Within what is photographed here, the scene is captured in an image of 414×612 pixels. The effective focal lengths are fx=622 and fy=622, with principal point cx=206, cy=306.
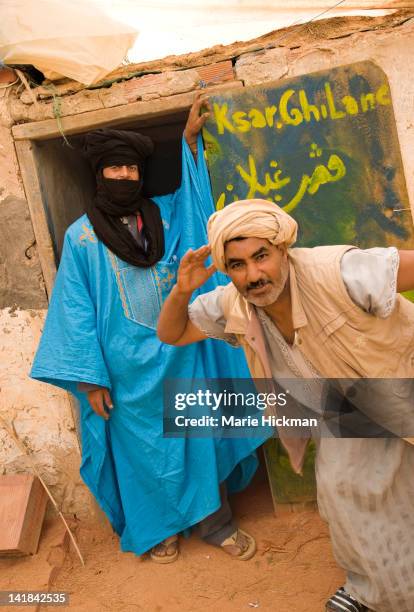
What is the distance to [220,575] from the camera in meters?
3.34

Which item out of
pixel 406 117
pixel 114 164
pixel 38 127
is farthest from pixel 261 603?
pixel 38 127

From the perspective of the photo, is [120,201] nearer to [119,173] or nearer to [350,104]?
[119,173]

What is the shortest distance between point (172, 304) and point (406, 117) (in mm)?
1771

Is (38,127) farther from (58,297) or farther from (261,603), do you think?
(261,603)

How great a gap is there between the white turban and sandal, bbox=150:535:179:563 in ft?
6.54

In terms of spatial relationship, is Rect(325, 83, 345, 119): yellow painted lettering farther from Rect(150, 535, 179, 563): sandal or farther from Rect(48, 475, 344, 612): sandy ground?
Rect(150, 535, 179, 563): sandal

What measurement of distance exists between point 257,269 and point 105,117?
1.85 meters

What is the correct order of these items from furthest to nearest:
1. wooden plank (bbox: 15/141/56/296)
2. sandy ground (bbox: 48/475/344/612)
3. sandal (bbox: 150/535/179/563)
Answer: wooden plank (bbox: 15/141/56/296) < sandal (bbox: 150/535/179/563) < sandy ground (bbox: 48/475/344/612)

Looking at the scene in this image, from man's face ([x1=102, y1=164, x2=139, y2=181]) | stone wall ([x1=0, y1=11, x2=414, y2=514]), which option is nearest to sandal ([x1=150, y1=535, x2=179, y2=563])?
stone wall ([x1=0, y1=11, x2=414, y2=514])

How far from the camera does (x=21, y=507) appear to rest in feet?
12.2

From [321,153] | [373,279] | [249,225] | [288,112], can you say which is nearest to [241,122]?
[288,112]

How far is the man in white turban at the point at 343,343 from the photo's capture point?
2176 millimetres

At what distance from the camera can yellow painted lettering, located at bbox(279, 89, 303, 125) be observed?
3396mm

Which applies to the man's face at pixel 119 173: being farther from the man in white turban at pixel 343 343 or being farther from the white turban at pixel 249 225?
the white turban at pixel 249 225
